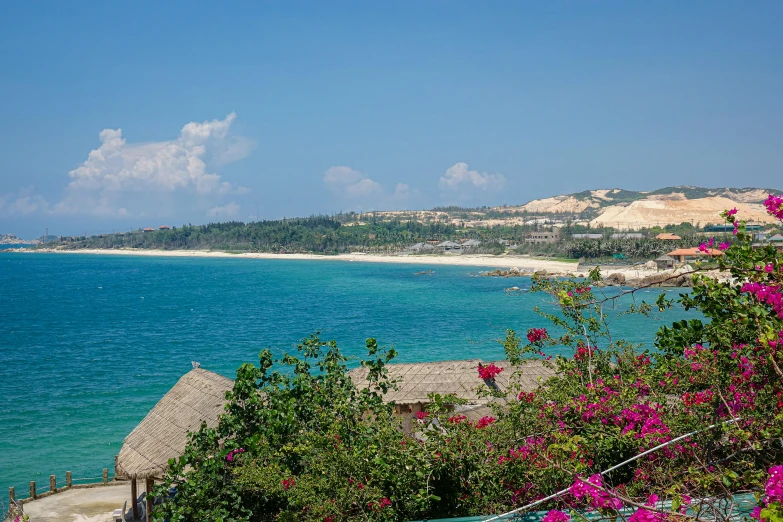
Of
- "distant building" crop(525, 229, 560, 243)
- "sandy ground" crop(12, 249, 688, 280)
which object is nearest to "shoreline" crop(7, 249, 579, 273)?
"sandy ground" crop(12, 249, 688, 280)

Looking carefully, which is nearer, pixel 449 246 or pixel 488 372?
pixel 488 372

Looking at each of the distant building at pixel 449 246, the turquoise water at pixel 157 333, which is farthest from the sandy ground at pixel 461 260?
the turquoise water at pixel 157 333

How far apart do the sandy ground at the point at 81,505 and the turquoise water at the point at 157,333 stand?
2152 millimetres

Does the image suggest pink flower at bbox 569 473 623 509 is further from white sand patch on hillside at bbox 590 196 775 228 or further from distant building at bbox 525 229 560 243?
white sand patch on hillside at bbox 590 196 775 228

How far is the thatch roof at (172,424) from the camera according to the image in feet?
30.7

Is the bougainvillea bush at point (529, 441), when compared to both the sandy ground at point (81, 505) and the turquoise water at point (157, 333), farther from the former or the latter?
the sandy ground at point (81, 505)

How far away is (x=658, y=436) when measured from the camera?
5.35 m

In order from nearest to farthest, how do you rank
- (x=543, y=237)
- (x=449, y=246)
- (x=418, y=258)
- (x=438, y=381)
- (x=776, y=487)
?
(x=776, y=487) < (x=438, y=381) < (x=543, y=237) < (x=418, y=258) < (x=449, y=246)

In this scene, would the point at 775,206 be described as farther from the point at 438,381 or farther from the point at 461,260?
the point at 461,260

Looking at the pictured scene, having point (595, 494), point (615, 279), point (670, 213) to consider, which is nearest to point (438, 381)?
point (595, 494)

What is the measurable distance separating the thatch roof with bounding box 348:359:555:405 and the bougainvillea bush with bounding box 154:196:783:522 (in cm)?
533

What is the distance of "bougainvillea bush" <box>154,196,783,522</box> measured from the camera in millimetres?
4832

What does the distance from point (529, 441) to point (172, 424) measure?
6.08 metres

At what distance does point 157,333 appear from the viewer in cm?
3781
